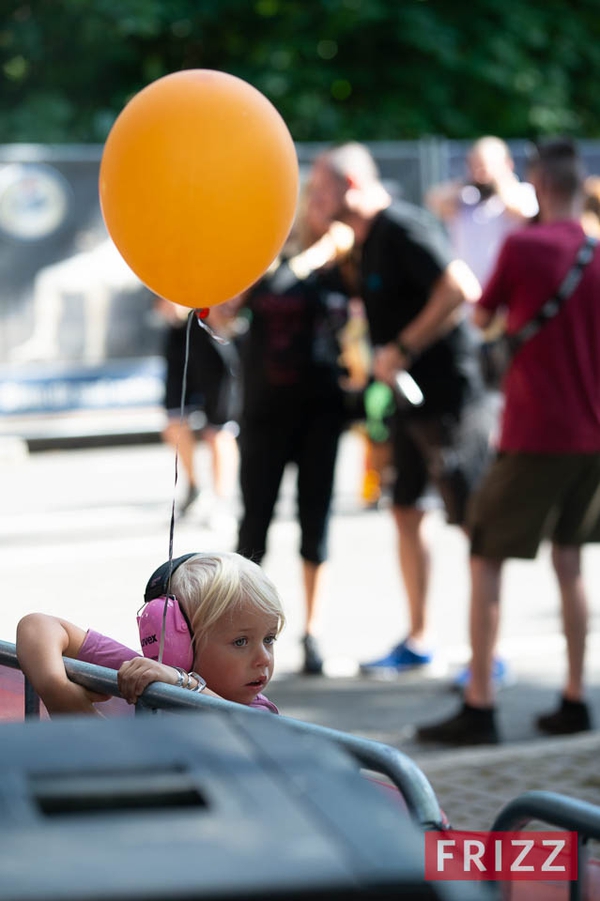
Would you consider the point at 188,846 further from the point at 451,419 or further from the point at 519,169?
the point at 519,169

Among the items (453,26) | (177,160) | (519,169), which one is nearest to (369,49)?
(453,26)

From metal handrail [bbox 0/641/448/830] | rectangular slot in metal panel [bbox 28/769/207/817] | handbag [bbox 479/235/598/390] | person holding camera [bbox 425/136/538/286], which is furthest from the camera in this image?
person holding camera [bbox 425/136/538/286]

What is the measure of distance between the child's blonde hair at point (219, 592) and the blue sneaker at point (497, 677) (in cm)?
309

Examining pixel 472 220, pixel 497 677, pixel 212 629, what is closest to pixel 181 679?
pixel 212 629

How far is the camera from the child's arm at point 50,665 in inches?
97.2

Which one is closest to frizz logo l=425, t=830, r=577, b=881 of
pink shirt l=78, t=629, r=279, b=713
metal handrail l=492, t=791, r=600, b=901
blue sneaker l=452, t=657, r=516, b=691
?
metal handrail l=492, t=791, r=600, b=901

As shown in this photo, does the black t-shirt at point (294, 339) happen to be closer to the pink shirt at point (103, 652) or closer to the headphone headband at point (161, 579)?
the headphone headband at point (161, 579)

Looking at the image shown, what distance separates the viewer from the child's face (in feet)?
9.18

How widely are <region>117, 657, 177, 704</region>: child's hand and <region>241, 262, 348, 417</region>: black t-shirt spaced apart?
3766 mm

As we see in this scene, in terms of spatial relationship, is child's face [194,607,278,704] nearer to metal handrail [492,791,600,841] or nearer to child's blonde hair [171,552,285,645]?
child's blonde hair [171,552,285,645]

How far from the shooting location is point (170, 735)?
132cm

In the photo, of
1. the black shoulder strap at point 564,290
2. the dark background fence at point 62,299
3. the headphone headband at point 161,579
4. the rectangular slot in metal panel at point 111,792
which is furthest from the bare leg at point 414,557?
the dark background fence at point 62,299

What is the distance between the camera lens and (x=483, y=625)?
517cm

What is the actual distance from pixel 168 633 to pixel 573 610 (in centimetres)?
277
